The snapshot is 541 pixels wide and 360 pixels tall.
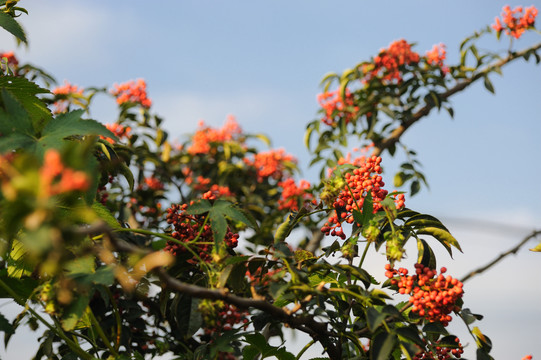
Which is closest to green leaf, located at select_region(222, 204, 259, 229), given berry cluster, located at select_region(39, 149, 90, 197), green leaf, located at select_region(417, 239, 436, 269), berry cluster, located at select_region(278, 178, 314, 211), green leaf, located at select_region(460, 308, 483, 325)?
green leaf, located at select_region(417, 239, 436, 269)

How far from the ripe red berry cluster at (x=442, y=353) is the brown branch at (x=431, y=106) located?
3.01 meters

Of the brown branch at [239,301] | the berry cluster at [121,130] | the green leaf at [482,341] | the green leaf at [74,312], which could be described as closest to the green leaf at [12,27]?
the brown branch at [239,301]

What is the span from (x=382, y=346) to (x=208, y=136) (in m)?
5.43

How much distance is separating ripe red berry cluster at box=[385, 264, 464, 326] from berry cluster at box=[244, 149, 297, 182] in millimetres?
4844

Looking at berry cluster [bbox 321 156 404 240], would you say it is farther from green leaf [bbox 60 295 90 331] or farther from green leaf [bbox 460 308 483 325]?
green leaf [bbox 60 295 90 331]

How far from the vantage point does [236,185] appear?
6.14 m

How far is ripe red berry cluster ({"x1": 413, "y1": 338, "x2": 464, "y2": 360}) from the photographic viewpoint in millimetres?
1603

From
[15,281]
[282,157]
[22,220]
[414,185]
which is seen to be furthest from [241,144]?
[22,220]

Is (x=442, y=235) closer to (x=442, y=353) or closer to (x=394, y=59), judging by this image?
(x=442, y=353)

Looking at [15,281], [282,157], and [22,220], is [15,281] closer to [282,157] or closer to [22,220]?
[22,220]

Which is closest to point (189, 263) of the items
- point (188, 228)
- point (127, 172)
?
point (188, 228)

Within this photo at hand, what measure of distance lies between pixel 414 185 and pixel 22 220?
3.93 meters

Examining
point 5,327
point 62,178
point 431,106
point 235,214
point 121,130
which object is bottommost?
point 5,327

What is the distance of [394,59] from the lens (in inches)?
196
